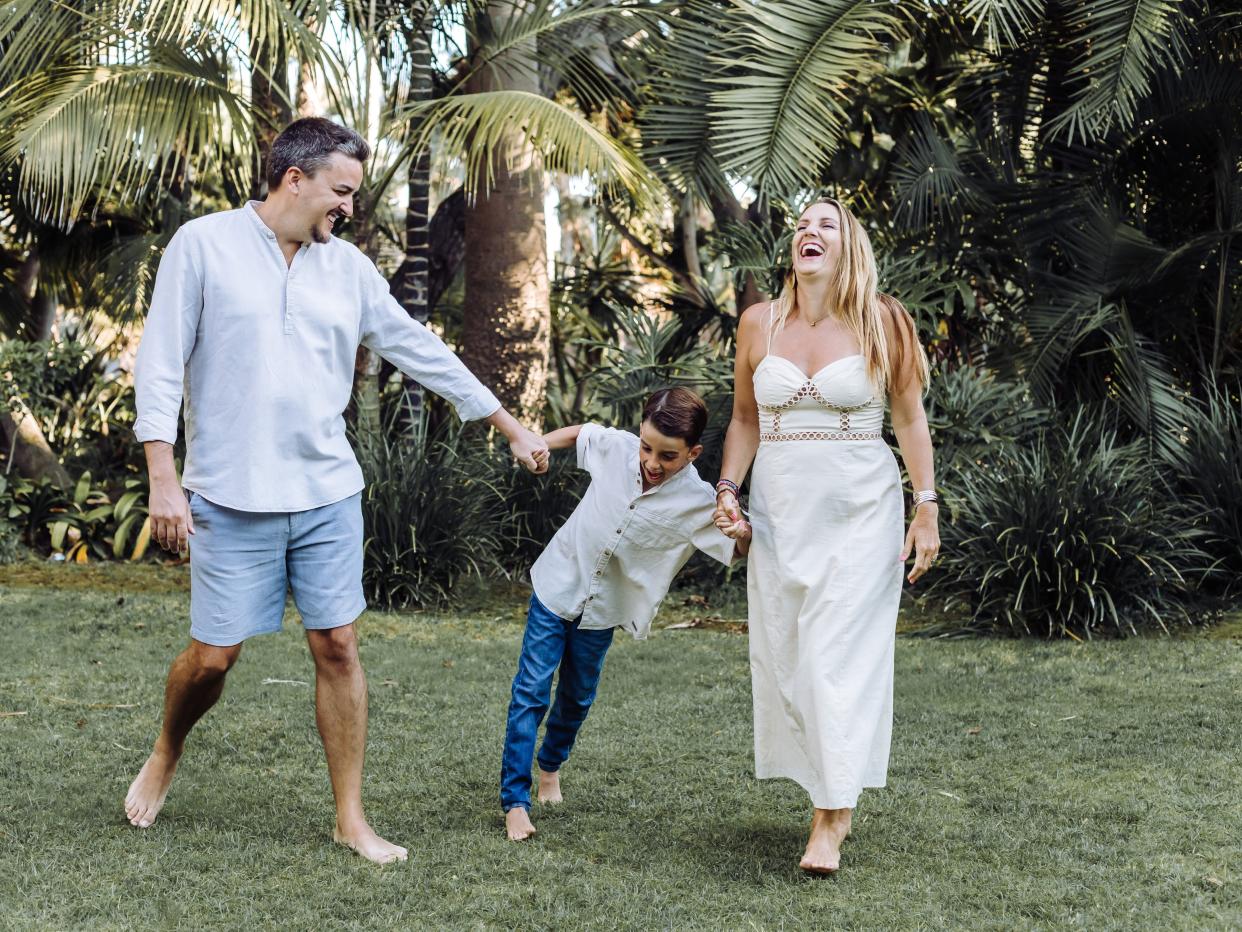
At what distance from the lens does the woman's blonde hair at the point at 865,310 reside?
4035 mm

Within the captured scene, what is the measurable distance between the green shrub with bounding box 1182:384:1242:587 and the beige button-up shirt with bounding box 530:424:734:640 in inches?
197

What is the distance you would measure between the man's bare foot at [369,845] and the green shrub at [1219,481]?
228 inches

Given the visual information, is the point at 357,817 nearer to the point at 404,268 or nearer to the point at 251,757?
the point at 251,757

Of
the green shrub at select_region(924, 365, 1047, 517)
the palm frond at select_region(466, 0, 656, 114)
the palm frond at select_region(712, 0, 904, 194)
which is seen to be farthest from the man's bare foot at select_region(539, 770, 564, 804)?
the palm frond at select_region(466, 0, 656, 114)

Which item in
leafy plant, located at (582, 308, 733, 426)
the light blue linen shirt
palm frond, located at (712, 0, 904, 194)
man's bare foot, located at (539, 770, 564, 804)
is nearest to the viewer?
the light blue linen shirt

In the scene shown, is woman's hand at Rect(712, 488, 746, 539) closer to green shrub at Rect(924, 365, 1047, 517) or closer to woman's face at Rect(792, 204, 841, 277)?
woman's face at Rect(792, 204, 841, 277)

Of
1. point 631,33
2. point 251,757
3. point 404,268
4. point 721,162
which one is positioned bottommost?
point 251,757

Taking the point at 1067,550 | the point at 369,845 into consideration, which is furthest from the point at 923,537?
the point at 1067,550

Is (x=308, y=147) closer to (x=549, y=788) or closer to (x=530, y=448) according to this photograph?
(x=530, y=448)

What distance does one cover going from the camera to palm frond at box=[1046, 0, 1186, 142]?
27.1 feet

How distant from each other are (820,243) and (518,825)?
6.24 ft

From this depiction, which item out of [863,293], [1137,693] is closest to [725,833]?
[863,293]

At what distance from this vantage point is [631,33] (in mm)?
10484

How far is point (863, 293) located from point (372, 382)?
256 inches
